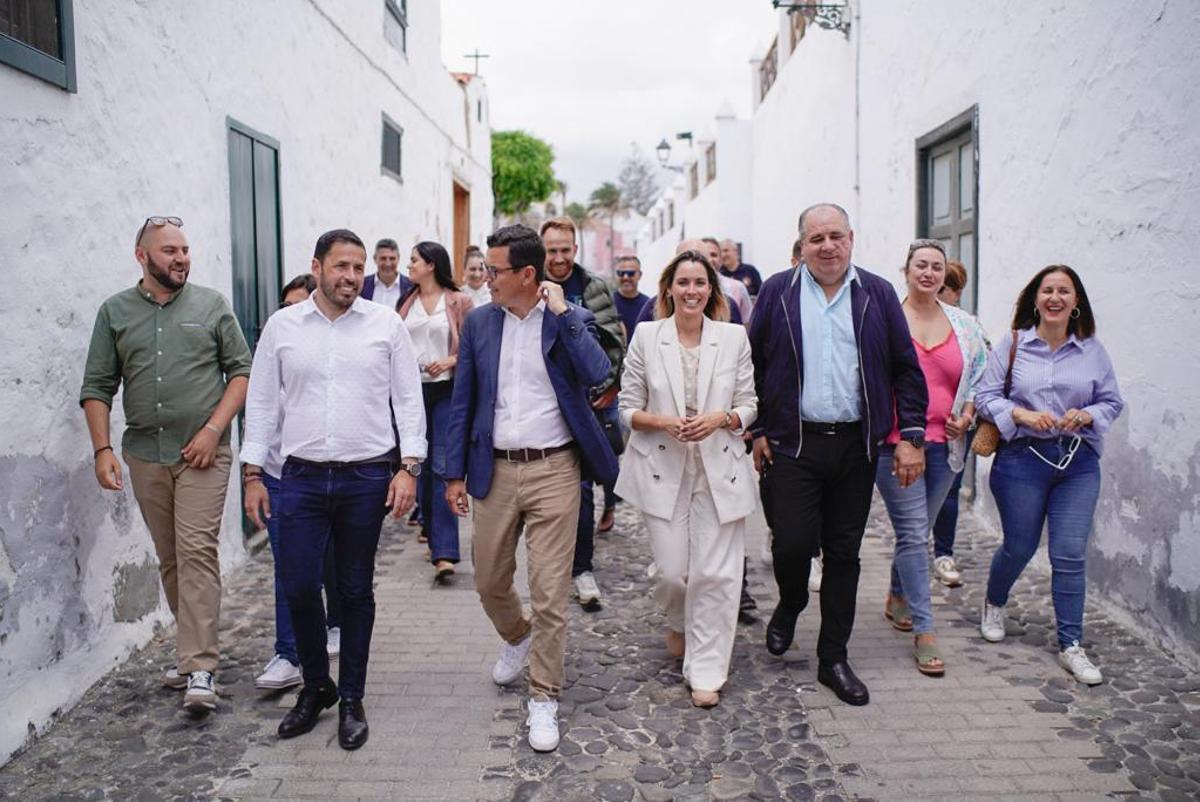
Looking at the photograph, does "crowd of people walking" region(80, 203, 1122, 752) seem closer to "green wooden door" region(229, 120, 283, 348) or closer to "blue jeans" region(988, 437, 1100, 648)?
"blue jeans" region(988, 437, 1100, 648)

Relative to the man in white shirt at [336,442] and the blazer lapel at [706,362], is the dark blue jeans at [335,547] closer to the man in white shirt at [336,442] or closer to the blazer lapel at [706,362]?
the man in white shirt at [336,442]

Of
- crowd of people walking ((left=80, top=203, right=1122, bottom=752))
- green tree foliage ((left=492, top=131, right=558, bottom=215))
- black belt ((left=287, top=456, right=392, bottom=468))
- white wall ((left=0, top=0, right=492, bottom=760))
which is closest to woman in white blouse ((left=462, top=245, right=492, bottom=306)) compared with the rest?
white wall ((left=0, top=0, right=492, bottom=760))

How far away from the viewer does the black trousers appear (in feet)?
13.5

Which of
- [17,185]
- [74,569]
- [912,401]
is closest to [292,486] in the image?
[74,569]

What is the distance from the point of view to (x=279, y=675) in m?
4.21

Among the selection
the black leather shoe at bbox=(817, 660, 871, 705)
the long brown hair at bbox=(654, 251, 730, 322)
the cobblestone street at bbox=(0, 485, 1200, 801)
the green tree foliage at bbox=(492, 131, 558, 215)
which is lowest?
the cobblestone street at bbox=(0, 485, 1200, 801)

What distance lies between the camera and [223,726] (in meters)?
3.88

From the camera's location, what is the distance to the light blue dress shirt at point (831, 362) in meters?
4.07

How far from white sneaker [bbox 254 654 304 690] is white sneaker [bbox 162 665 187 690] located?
305 mm

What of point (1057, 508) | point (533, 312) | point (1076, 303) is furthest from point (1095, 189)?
point (533, 312)

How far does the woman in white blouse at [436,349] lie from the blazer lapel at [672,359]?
2030 mm

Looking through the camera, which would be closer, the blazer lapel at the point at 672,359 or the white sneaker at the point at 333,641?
the blazer lapel at the point at 672,359

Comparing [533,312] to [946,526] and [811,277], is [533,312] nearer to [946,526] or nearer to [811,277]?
[811,277]

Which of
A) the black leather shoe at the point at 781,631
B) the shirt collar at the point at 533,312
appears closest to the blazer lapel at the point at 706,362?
the shirt collar at the point at 533,312
